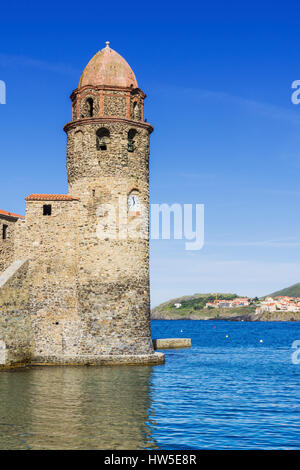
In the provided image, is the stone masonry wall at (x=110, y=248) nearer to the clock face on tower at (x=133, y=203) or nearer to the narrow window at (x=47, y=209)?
the clock face on tower at (x=133, y=203)

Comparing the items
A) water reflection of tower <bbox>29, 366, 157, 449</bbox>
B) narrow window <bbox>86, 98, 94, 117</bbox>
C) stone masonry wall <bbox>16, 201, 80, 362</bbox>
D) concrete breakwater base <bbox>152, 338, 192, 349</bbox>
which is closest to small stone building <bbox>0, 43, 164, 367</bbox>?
stone masonry wall <bbox>16, 201, 80, 362</bbox>

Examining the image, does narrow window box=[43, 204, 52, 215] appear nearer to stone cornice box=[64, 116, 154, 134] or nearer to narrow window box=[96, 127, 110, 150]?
narrow window box=[96, 127, 110, 150]

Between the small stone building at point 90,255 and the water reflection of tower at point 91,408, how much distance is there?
6.09ft

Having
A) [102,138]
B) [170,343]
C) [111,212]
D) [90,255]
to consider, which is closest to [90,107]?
[102,138]

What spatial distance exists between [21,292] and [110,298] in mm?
4338

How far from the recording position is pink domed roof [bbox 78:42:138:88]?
29.1 m

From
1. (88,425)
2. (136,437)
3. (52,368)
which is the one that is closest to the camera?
(136,437)

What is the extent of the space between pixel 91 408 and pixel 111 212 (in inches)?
489

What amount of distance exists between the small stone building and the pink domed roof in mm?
121

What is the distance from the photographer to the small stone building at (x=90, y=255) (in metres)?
27.5
